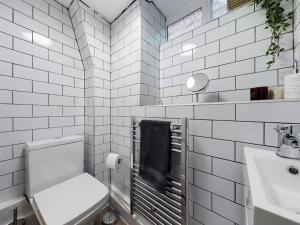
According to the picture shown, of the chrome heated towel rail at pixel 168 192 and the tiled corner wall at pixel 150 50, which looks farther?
the tiled corner wall at pixel 150 50

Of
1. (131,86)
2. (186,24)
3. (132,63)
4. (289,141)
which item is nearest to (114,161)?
(131,86)

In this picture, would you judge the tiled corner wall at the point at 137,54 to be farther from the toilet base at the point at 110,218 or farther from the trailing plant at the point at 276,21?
the toilet base at the point at 110,218

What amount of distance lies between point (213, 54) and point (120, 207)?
1.59m

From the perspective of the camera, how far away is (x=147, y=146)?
1112mm

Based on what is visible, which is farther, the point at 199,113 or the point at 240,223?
the point at 199,113

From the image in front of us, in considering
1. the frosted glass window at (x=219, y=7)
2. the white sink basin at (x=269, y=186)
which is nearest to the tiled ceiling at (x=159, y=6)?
the frosted glass window at (x=219, y=7)

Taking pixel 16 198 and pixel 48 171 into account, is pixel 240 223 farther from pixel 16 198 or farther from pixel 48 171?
pixel 16 198

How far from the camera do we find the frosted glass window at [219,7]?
1265 millimetres

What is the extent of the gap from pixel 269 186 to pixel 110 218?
1387 millimetres

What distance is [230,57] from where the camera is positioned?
1.09 m

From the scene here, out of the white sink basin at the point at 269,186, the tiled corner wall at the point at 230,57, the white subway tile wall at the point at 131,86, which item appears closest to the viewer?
the white sink basin at the point at 269,186

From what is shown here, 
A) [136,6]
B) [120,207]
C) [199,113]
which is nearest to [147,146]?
[199,113]

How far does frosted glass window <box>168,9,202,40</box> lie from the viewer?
4.67ft

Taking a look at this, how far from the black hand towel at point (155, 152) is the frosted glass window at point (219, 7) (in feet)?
3.58
